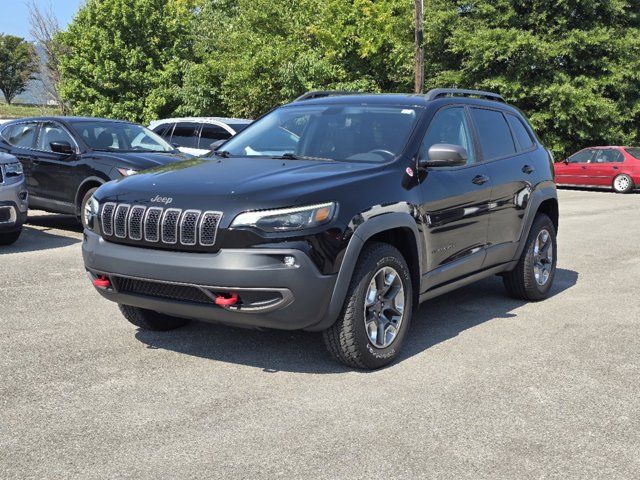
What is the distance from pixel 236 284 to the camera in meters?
4.45

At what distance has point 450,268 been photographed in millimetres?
5809

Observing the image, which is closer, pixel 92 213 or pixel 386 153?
pixel 92 213

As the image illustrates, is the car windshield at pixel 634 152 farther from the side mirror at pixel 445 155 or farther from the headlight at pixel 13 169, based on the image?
the side mirror at pixel 445 155

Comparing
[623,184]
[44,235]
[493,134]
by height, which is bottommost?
[623,184]

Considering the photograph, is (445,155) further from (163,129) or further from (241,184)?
(163,129)

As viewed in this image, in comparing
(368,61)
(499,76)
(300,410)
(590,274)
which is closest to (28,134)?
(590,274)

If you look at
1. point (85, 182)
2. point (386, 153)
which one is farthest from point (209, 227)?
point (85, 182)

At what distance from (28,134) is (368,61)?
29.5m

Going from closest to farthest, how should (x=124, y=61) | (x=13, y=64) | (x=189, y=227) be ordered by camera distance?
(x=189, y=227) → (x=124, y=61) → (x=13, y=64)

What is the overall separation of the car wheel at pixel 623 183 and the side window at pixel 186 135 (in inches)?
553

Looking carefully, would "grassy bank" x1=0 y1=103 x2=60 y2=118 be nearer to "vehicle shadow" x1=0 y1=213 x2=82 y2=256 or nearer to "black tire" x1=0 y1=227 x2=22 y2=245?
"vehicle shadow" x1=0 y1=213 x2=82 y2=256

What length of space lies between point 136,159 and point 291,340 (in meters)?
5.77

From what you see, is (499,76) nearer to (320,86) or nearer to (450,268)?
(320,86)

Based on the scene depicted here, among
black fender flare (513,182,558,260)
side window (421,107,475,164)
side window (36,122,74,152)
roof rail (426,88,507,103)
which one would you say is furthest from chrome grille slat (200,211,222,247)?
side window (36,122,74,152)
